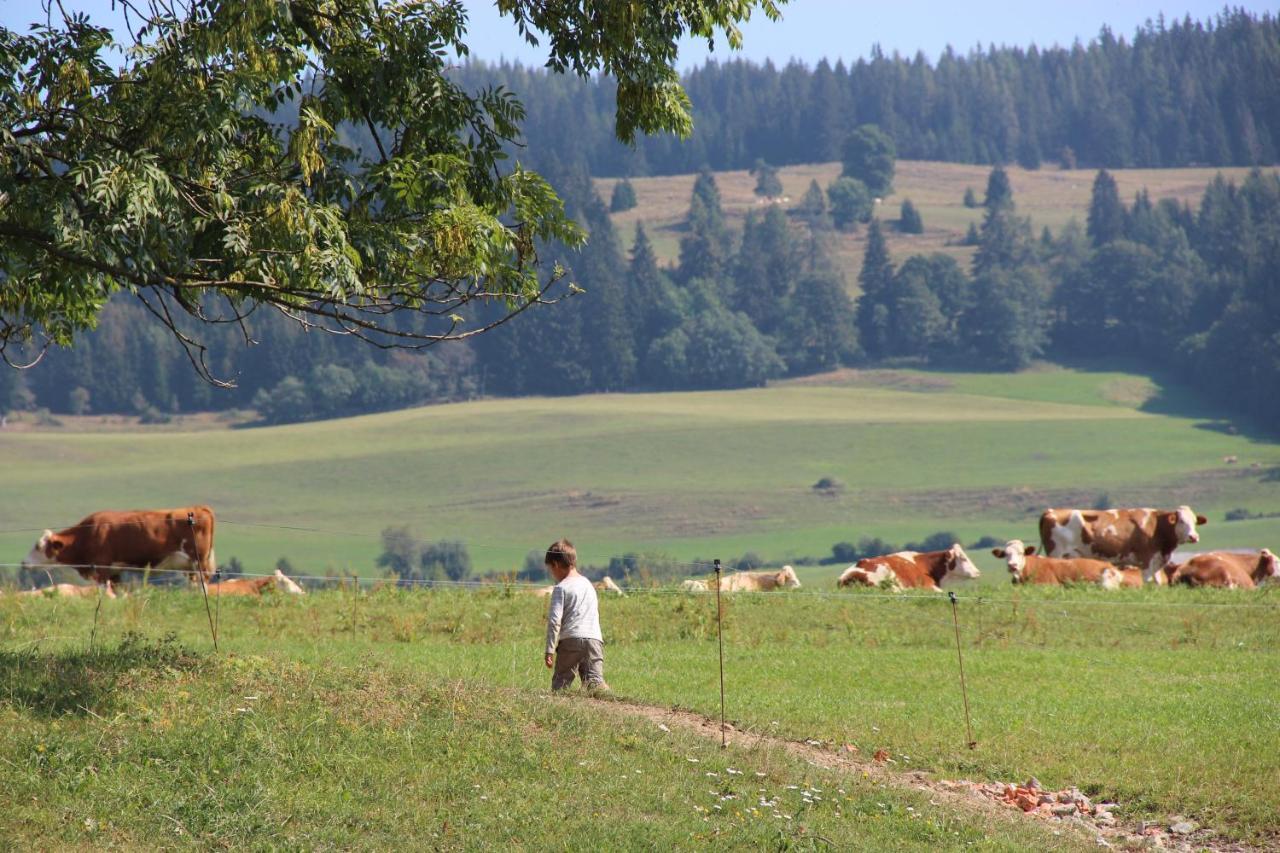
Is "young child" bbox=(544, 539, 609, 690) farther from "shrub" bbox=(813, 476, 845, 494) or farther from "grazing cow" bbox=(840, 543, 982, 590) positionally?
"shrub" bbox=(813, 476, 845, 494)

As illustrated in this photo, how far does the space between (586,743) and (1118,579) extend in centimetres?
1677

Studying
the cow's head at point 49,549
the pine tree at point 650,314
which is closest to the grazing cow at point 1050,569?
the cow's head at point 49,549

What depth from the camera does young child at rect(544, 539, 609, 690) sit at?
533 inches

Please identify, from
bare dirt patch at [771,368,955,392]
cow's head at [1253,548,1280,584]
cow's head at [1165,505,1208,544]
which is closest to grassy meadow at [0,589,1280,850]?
cow's head at [1253,548,1280,584]

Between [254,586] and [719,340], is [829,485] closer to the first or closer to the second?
[719,340]

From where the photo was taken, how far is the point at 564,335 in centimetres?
18038

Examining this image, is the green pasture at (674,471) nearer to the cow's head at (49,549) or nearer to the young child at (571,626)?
the cow's head at (49,549)

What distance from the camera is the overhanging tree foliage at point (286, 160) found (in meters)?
12.6

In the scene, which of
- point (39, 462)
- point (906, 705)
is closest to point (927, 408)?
point (39, 462)

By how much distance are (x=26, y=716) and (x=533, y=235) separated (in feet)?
20.7

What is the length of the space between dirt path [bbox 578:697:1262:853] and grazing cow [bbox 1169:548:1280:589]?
1510 centimetres

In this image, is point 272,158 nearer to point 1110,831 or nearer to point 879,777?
point 879,777

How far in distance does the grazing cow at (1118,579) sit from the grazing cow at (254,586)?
13.3m

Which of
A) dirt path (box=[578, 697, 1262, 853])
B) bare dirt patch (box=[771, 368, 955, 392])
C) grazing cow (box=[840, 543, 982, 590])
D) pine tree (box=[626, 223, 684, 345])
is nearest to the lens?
dirt path (box=[578, 697, 1262, 853])
